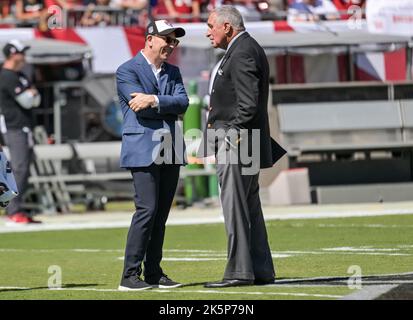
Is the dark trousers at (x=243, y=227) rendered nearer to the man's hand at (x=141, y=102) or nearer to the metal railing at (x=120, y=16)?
the man's hand at (x=141, y=102)

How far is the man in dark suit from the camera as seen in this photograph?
32.2 feet

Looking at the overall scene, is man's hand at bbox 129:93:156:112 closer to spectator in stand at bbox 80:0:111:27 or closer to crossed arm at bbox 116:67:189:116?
crossed arm at bbox 116:67:189:116

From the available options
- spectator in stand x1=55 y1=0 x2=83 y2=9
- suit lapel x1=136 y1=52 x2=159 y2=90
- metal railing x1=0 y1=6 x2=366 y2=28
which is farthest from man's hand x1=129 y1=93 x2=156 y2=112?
spectator in stand x1=55 y1=0 x2=83 y2=9

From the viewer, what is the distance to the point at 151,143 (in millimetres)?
9820

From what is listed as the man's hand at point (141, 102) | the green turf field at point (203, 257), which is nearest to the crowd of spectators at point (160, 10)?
the green turf field at point (203, 257)

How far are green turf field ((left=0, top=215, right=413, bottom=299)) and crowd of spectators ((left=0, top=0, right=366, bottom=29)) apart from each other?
8362 mm

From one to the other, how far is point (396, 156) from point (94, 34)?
6.21 meters

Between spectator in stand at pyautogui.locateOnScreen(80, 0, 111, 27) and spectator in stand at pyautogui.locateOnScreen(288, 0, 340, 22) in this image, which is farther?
spectator in stand at pyautogui.locateOnScreen(80, 0, 111, 27)

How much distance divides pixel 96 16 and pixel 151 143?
16.0 meters

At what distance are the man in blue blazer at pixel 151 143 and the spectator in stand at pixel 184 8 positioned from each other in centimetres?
1548

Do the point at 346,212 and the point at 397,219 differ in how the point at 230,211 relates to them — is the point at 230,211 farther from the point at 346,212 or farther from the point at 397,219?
the point at 346,212

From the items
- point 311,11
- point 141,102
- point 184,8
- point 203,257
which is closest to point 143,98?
point 141,102

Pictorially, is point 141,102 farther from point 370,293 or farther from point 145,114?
point 370,293

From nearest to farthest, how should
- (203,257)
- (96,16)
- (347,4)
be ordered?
(203,257) < (96,16) < (347,4)
